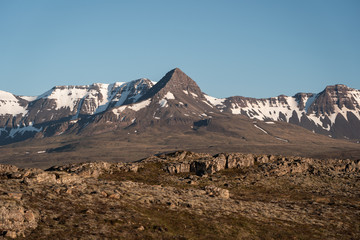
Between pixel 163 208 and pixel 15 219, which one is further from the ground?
pixel 15 219

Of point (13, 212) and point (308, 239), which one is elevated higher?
point (13, 212)

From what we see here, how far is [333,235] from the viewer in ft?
146

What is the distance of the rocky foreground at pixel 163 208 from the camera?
3569cm

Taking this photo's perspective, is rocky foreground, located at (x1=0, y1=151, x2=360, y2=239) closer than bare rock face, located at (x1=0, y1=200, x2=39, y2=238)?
No

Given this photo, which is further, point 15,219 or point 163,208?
point 163,208

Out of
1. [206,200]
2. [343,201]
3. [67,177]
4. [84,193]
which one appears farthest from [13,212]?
[343,201]

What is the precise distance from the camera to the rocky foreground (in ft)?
117

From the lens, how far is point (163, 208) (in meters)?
45.3

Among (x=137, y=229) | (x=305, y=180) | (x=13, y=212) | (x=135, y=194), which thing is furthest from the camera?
(x=305, y=180)

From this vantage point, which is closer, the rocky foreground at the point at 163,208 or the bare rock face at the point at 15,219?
the bare rock face at the point at 15,219

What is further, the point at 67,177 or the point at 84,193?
the point at 67,177

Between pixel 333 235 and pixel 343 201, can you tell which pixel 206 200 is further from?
pixel 343 201

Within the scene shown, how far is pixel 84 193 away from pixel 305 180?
166 ft

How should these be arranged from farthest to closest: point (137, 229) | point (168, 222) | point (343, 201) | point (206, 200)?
point (343, 201)
point (206, 200)
point (168, 222)
point (137, 229)
